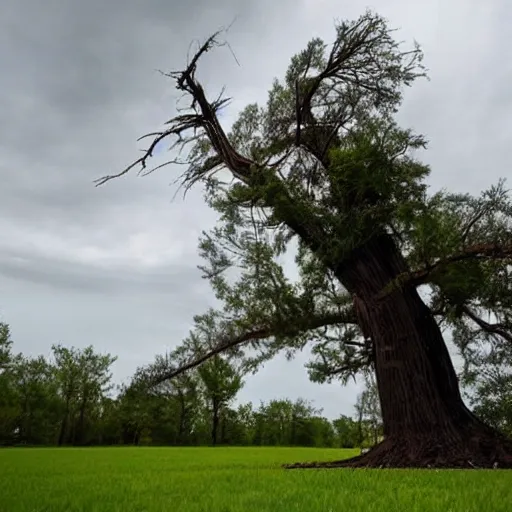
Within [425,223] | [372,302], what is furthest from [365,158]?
[372,302]

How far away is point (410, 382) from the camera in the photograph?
9422 millimetres

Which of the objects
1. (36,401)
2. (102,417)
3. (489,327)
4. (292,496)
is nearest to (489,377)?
(489,327)

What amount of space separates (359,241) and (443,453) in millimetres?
3795

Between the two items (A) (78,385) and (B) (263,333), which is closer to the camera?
(B) (263,333)

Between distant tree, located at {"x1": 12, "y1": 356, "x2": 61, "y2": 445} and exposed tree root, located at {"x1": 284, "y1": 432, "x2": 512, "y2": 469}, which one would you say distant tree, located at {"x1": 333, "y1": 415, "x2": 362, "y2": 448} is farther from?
exposed tree root, located at {"x1": 284, "y1": 432, "x2": 512, "y2": 469}

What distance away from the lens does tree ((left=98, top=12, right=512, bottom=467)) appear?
340 inches

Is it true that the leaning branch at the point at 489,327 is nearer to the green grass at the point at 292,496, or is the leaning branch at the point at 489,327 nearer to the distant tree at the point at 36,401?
the green grass at the point at 292,496

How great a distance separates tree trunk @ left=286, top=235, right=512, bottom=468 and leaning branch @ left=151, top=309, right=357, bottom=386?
3.07 feet

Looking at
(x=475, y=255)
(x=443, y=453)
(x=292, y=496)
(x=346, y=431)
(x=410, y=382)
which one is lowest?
(x=292, y=496)

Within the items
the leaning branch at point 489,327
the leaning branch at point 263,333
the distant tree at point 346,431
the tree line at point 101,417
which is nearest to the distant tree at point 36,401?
the tree line at point 101,417

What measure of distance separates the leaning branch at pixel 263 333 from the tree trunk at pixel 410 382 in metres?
0.94

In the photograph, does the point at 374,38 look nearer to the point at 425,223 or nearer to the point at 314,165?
the point at 314,165

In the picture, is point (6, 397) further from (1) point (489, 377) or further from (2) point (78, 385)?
(1) point (489, 377)

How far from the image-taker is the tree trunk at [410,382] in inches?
342
